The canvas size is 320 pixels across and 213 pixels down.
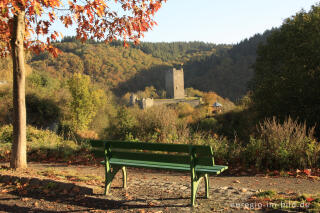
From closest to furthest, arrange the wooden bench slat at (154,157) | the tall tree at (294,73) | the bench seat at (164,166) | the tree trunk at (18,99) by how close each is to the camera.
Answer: the bench seat at (164,166) → the wooden bench slat at (154,157) → the tree trunk at (18,99) → the tall tree at (294,73)

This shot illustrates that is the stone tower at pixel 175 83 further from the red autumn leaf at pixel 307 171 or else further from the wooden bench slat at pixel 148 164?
the wooden bench slat at pixel 148 164

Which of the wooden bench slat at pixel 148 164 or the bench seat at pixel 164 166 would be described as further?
the wooden bench slat at pixel 148 164

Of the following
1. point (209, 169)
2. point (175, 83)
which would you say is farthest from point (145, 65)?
point (209, 169)

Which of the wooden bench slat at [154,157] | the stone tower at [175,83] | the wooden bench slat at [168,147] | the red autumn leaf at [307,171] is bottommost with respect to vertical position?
the red autumn leaf at [307,171]

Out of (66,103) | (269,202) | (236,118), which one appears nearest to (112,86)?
(66,103)

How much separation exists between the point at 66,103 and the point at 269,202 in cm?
2791

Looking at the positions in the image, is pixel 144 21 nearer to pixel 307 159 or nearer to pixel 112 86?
pixel 307 159

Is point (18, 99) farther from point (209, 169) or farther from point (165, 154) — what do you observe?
point (209, 169)

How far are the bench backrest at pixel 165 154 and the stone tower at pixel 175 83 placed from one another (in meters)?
76.0

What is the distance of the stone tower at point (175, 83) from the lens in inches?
3164

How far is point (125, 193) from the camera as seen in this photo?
4559mm

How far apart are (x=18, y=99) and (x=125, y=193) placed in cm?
293

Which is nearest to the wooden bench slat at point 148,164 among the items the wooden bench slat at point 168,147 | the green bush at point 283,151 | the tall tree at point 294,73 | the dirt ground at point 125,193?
the wooden bench slat at point 168,147

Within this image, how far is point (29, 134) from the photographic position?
11.6m
